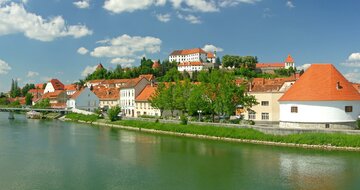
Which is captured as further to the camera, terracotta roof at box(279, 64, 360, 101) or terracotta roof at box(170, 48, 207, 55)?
terracotta roof at box(170, 48, 207, 55)

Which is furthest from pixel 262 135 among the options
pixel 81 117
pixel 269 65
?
pixel 269 65

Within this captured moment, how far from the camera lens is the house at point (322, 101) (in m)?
31.2

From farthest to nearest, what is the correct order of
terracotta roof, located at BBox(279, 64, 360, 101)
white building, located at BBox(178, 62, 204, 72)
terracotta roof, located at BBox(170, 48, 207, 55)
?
terracotta roof, located at BBox(170, 48, 207, 55) → white building, located at BBox(178, 62, 204, 72) → terracotta roof, located at BBox(279, 64, 360, 101)

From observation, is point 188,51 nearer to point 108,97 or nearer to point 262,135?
point 108,97

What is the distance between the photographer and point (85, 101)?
2704 inches

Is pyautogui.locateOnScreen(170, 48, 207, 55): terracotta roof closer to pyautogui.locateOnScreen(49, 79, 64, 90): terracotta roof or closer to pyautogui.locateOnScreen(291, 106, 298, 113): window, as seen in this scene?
pyautogui.locateOnScreen(49, 79, 64, 90): terracotta roof

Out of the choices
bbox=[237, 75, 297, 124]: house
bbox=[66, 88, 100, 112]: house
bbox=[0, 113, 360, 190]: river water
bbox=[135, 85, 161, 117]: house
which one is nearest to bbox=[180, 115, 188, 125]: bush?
bbox=[0, 113, 360, 190]: river water

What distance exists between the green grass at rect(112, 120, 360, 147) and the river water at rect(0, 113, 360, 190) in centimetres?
145

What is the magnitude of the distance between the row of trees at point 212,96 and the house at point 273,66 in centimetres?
7722

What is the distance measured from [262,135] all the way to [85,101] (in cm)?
4396

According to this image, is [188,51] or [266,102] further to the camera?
[188,51]

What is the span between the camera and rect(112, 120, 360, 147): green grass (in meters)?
27.4

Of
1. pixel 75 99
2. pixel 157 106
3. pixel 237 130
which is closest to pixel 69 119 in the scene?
pixel 75 99

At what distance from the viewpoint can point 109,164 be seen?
2328cm
